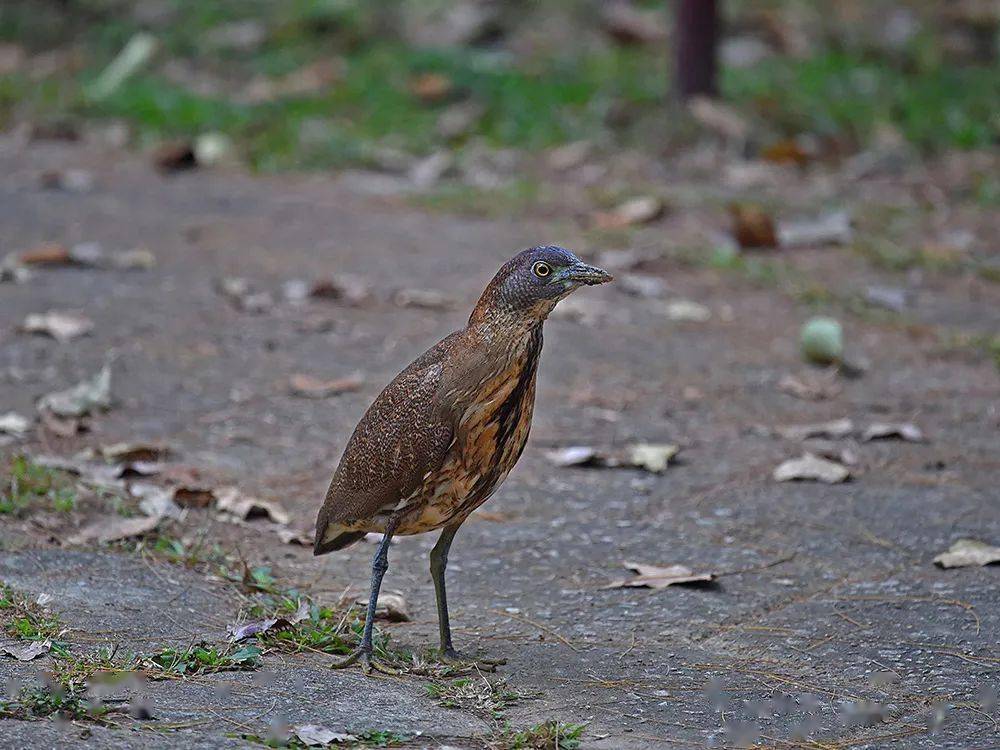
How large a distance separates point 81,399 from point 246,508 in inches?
50.1

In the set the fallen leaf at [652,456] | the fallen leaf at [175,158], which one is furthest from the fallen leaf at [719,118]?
the fallen leaf at [652,456]

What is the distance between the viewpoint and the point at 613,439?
614cm

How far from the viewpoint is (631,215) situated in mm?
9375

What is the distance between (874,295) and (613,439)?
8.53 feet

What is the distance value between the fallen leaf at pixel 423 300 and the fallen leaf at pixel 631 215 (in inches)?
70.5

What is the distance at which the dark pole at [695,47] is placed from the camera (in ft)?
35.0

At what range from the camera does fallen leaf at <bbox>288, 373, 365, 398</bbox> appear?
6.50m

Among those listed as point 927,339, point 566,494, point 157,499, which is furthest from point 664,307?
point 157,499

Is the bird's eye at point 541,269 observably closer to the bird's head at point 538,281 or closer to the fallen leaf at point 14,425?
the bird's head at point 538,281

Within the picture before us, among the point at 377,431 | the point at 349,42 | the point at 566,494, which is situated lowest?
the point at 566,494

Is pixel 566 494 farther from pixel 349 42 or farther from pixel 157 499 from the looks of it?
pixel 349 42

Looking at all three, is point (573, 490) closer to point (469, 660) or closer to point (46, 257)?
point (469, 660)

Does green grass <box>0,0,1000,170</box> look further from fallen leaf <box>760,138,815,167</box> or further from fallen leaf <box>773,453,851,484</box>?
fallen leaf <box>773,453,851,484</box>

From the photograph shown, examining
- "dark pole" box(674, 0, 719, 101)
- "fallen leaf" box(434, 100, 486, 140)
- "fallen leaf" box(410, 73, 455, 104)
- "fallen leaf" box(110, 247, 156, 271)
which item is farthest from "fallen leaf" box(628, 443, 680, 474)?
"fallen leaf" box(410, 73, 455, 104)
